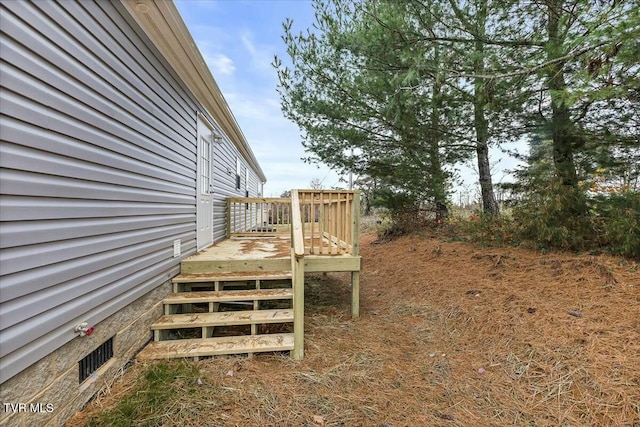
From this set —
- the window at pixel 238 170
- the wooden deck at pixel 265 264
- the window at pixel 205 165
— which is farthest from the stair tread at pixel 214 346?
the window at pixel 238 170

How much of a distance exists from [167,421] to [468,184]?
342 inches

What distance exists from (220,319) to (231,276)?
0.64 m

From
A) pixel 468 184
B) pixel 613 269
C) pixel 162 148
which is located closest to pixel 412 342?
pixel 613 269

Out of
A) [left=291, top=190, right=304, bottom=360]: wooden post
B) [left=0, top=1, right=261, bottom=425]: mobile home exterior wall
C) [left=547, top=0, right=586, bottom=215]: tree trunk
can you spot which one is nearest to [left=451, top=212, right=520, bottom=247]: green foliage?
[left=547, top=0, right=586, bottom=215]: tree trunk

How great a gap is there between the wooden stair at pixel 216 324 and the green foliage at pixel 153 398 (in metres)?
0.20

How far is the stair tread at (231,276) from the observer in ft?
11.4

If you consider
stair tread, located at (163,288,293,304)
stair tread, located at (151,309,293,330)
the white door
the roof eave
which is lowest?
stair tread, located at (151,309,293,330)

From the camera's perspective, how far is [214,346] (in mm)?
2709

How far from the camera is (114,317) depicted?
2.36 meters

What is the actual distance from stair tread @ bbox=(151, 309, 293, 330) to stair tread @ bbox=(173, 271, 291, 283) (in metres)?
0.44

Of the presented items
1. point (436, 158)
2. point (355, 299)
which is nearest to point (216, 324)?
point (355, 299)

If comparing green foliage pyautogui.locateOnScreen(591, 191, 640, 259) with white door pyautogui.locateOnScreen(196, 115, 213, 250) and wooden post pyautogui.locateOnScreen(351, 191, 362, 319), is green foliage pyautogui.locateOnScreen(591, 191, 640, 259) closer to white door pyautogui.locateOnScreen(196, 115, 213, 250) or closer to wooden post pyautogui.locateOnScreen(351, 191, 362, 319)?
wooden post pyautogui.locateOnScreen(351, 191, 362, 319)

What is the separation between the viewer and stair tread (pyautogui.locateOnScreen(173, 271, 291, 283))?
11.4ft

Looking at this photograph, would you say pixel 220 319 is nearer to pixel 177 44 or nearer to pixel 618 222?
pixel 177 44
